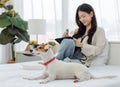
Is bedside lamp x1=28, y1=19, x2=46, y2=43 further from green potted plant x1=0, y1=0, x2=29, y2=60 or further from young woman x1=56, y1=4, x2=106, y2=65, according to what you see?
young woman x1=56, y1=4, x2=106, y2=65

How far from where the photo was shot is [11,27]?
3752 mm

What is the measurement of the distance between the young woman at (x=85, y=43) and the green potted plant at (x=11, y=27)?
132cm

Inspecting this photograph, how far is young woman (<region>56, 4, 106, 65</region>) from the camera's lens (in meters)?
2.33

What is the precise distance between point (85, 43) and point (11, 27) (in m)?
1.58

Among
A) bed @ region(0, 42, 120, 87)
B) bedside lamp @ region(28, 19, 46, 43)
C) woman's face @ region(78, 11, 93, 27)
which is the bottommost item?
bed @ region(0, 42, 120, 87)

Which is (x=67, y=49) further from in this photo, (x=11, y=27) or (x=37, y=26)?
(x=11, y=27)

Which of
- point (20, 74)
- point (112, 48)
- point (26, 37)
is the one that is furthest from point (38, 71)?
point (26, 37)

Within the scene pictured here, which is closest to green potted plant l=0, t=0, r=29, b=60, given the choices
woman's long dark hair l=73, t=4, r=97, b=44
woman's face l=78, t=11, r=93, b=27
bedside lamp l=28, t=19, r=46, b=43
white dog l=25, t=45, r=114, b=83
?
bedside lamp l=28, t=19, r=46, b=43

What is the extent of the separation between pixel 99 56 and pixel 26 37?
153 centimetres

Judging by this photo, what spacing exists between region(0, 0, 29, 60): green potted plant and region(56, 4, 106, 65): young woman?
1319 millimetres

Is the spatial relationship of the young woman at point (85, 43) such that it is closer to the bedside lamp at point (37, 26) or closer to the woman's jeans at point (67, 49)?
the woman's jeans at point (67, 49)

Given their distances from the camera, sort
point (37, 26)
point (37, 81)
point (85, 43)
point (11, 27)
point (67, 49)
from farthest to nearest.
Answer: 1. point (11, 27)
2. point (37, 26)
3. point (85, 43)
4. point (67, 49)
5. point (37, 81)

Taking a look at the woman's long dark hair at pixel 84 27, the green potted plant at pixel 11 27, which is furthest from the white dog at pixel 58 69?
the green potted plant at pixel 11 27

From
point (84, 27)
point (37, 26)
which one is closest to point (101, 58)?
point (84, 27)
